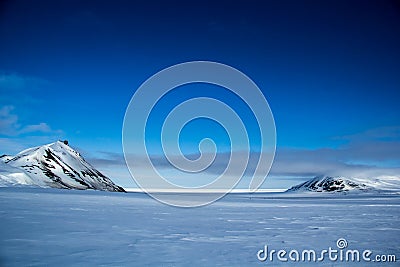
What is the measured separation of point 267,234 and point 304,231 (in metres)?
2.28

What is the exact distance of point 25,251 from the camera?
8.16 meters

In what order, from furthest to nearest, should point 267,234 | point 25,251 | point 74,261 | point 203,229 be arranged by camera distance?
1. point 203,229
2. point 267,234
3. point 25,251
4. point 74,261

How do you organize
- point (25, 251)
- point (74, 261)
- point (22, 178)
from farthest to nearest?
point (22, 178) → point (25, 251) → point (74, 261)

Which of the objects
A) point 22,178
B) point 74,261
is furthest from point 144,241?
point 22,178

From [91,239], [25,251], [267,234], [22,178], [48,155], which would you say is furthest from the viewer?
[48,155]

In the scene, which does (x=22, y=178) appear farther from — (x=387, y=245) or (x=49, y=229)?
(x=387, y=245)

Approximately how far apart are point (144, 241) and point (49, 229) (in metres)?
4.09

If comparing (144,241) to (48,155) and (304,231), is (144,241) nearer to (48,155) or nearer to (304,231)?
(304,231)

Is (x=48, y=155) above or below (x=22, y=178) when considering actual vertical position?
above

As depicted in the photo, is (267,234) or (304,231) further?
(304,231)

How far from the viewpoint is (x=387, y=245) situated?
35.5 ft

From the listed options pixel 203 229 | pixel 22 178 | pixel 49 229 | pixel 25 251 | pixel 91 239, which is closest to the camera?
pixel 25 251

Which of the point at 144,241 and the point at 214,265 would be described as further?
the point at 144,241

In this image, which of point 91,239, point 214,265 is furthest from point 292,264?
point 91,239
